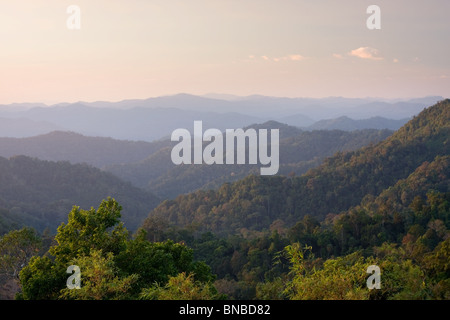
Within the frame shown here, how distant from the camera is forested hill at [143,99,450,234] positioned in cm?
7544

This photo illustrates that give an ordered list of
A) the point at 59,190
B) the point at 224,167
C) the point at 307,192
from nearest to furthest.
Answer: the point at 307,192, the point at 59,190, the point at 224,167

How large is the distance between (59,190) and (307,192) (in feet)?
217

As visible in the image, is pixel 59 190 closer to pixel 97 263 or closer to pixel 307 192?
pixel 307 192

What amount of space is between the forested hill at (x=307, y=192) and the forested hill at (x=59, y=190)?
18806 mm

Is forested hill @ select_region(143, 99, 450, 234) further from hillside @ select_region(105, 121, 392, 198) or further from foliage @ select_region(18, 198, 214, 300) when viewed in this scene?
foliage @ select_region(18, 198, 214, 300)

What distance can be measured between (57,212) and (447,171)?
7820 centimetres

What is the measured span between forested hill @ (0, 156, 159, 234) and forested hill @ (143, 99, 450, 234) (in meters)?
18.8

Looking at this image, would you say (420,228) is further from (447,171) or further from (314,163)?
(314,163)

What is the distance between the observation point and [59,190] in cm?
10694

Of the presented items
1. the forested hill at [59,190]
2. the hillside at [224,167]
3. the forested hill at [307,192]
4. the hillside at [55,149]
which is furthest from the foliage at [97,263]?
the hillside at [55,149]

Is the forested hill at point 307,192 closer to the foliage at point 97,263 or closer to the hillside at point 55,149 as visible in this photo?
the foliage at point 97,263

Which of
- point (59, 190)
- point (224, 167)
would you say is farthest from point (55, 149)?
point (224, 167)

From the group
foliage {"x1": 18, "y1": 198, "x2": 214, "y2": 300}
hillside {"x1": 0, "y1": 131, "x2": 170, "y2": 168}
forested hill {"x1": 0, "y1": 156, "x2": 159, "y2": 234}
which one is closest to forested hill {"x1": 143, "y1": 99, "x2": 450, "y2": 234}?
forested hill {"x1": 0, "y1": 156, "x2": 159, "y2": 234}

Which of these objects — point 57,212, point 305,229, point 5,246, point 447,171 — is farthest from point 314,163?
point 5,246
